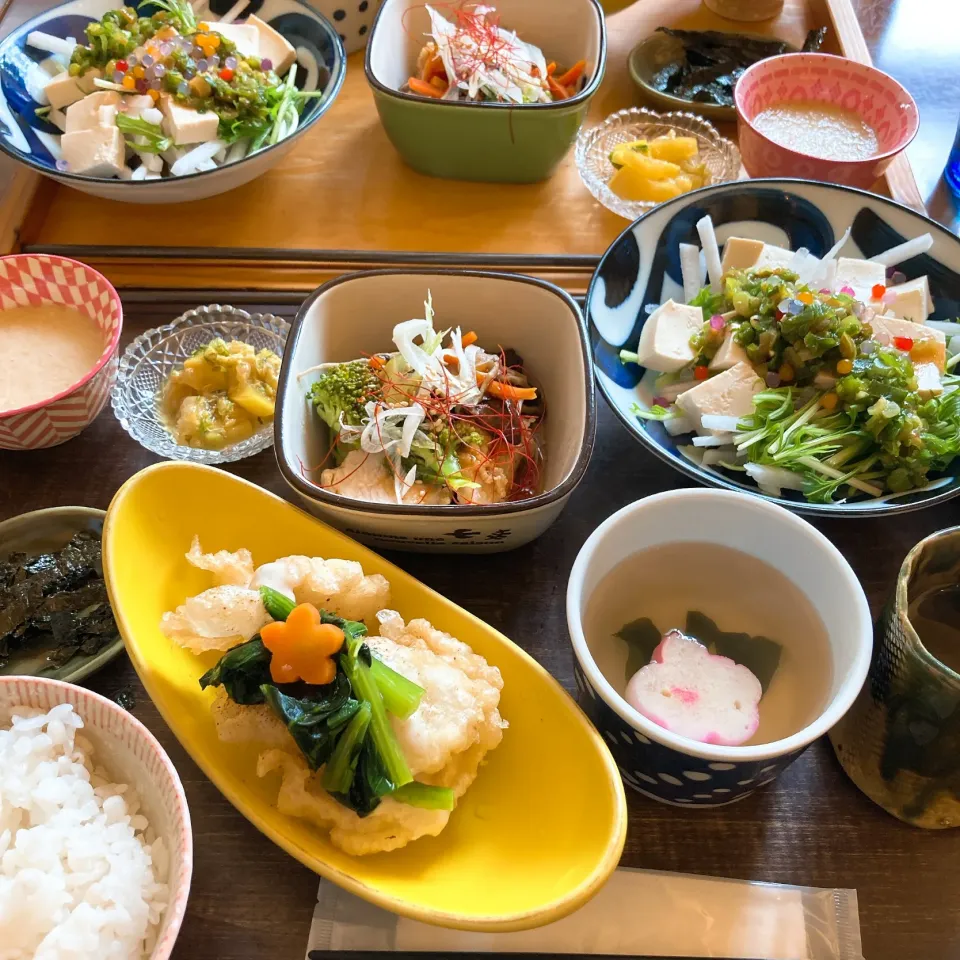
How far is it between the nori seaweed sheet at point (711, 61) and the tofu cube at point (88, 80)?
49.6 inches

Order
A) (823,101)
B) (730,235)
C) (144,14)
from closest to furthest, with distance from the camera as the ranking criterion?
(730,235), (823,101), (144,14)

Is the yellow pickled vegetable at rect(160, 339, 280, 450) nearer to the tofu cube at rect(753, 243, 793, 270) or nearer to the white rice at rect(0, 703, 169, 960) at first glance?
the white rice at rect(0, 703, 169, 960)

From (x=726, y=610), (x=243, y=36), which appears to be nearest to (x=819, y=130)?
(x=726, y=610)

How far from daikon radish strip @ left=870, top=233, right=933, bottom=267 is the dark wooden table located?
58 cm

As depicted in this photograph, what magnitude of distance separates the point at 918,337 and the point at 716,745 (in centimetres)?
84

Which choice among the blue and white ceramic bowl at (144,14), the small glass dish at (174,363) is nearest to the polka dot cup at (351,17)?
the blue and white ceramic bowl at (144,14)

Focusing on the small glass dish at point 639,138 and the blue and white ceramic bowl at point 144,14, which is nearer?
the blue and white ceramic bowl at point 144,14

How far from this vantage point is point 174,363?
1348mm

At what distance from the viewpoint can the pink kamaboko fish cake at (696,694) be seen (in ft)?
2.82

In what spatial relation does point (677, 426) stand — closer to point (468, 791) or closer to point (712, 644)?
point (712, 644)

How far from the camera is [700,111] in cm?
178

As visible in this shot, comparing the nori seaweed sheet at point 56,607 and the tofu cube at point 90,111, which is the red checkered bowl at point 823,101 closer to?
the tofu cube at point 90,111

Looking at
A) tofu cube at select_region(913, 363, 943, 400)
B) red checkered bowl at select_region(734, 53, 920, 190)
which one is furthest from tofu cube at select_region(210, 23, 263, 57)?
tofu cube at select_region(913, 363, 943, 400)

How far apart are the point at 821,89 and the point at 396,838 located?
5.65 ft
